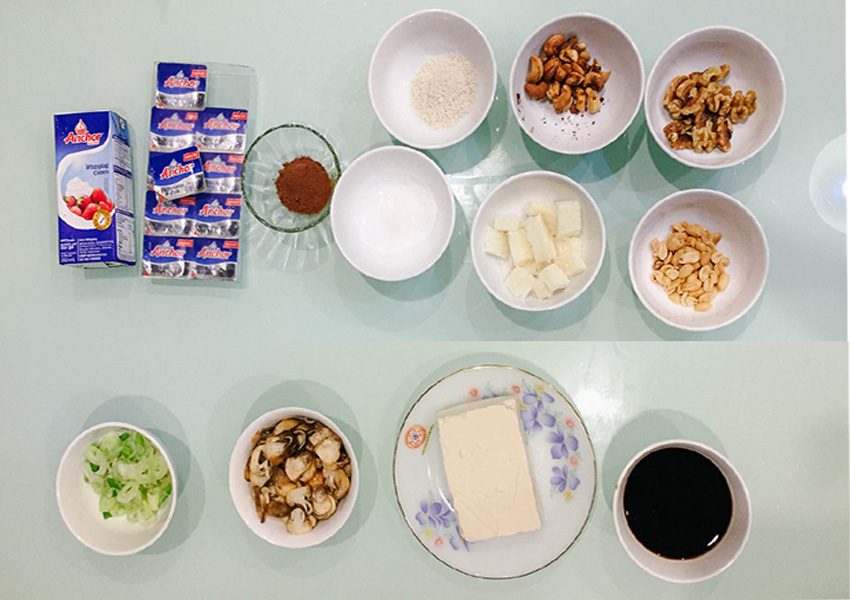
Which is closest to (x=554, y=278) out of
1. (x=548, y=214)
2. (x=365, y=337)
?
(x=548, y=214)

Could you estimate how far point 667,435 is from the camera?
146cm

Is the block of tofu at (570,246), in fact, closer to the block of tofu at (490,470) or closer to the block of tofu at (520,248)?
the block of tofu at (520,248)

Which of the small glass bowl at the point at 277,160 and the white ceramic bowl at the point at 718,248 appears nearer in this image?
the white ceramic bowl at the point at 718,248

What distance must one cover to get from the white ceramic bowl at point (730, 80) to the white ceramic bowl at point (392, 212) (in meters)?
0.47

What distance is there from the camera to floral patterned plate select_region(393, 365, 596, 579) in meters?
1.38

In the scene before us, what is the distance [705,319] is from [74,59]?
4.92 feet

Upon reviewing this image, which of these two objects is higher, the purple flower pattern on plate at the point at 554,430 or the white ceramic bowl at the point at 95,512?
the purple flower pattern on plate at the point at 554,430

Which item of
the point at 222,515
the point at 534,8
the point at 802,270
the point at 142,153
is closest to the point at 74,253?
the point at 142,153

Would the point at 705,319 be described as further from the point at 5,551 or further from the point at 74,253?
the point at 5,551

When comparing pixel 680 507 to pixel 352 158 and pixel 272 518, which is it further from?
pixel 352 158

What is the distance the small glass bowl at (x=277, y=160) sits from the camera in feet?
4.83

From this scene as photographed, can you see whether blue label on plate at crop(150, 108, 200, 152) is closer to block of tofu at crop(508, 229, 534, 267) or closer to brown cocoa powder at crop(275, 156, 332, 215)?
brown cocoa powder at crop(275, 156, 332, 215)

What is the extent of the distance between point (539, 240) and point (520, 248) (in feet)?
0.15

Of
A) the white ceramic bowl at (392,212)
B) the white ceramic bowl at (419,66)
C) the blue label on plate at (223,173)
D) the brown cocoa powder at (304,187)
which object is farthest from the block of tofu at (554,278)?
the blue label on plate at (223,173)
